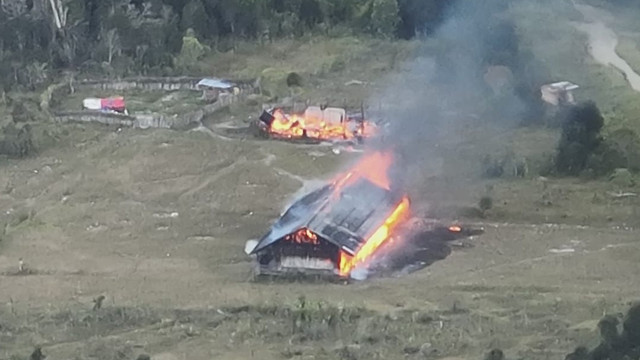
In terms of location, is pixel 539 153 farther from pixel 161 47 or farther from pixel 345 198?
pixel 161 47

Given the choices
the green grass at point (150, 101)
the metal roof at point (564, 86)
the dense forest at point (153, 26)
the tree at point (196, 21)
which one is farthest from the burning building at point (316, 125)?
the tree at point (196, 21)

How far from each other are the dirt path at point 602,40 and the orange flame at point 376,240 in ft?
42.3

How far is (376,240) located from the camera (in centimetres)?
3170

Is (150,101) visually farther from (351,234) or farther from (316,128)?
(351,234)

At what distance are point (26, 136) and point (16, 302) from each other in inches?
456

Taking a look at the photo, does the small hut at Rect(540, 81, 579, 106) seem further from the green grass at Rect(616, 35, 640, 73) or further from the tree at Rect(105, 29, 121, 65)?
the tree at Rect(105, 29, 121, 65)

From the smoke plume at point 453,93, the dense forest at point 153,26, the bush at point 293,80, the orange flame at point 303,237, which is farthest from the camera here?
the dense forest at point 153,26

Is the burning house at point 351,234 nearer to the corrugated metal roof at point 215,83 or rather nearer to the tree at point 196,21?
the corrugated metal roof at point 215,83

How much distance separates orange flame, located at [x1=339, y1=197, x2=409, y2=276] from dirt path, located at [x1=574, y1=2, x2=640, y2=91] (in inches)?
507

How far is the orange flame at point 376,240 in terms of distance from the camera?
3019 cm

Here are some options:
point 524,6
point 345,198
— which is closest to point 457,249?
point 345,198

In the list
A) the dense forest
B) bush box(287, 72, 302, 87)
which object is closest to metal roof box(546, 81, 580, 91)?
bush box(287, 72, 302, 87)

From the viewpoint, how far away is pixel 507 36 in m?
45.9

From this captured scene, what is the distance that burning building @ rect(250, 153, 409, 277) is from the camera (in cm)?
3009
